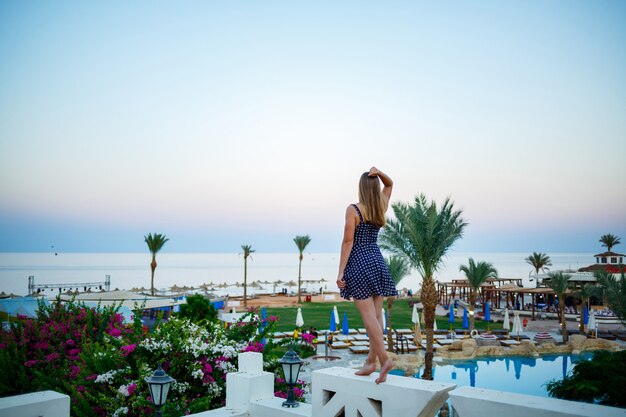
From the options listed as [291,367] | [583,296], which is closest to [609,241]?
[583,296]

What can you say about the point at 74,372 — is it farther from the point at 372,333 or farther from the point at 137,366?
the point at 372,333

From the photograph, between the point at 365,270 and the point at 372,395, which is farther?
the point at 365,270

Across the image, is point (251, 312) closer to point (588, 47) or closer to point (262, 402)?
point (262, 402)

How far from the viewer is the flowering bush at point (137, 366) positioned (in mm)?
5152

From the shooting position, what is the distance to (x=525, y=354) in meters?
18.6

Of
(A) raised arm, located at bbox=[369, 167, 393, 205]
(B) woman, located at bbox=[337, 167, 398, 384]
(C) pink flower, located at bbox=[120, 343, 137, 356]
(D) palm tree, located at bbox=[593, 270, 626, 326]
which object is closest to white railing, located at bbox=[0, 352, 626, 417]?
(B) woman, located at bbox=[337, 167, 398, 384]

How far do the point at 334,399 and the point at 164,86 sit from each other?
22.7 metres

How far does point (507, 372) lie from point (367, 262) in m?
16.2

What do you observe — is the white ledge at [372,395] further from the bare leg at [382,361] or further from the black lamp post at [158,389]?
the black lamp post at [158,389]

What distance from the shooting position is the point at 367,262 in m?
3.12

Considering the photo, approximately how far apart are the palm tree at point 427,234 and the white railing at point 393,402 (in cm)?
1153

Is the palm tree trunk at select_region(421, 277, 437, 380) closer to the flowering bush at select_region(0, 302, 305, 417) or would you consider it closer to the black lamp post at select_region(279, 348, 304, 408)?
the flowering bush at select_region(0, 302, 305, 417)

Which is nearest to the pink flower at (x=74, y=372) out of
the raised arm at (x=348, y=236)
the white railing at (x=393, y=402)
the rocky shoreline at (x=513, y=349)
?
the white railing at (x=393, y=402)

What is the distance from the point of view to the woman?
3010mm
